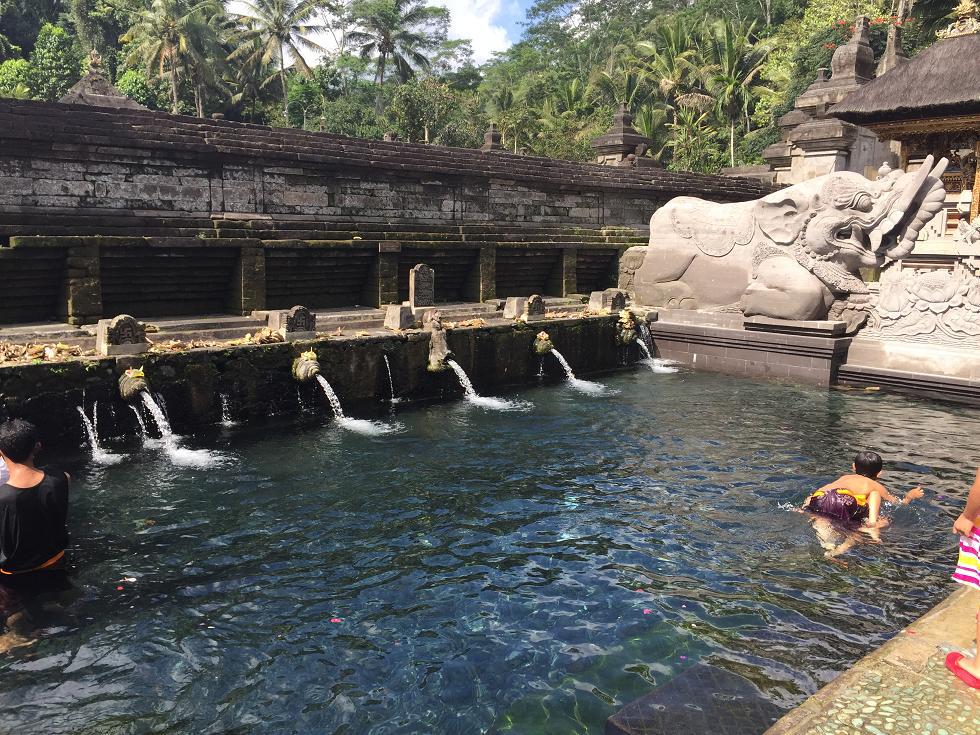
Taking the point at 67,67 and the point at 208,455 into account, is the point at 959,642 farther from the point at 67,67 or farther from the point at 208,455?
the point at 67,67

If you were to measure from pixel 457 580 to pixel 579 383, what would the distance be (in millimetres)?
7095

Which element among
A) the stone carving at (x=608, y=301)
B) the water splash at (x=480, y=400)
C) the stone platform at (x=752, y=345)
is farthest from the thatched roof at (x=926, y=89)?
the water splash at (x=480, y=400)

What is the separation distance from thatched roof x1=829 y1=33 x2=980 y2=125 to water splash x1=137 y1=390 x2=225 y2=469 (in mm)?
17143

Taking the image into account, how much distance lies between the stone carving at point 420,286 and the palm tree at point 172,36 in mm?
27829

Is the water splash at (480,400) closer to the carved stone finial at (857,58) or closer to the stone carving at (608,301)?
the stone carving at (608,301)

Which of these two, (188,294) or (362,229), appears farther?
(362,229)

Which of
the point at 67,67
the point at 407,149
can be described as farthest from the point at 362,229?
the point at 67,67

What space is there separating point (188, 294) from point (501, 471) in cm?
626

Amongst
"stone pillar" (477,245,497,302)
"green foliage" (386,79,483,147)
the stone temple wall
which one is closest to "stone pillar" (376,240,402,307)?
the stone temple wall

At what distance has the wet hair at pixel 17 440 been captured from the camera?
448cm

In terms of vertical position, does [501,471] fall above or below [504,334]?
below

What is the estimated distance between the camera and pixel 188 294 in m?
11.3

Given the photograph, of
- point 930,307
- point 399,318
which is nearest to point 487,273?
point 399,318

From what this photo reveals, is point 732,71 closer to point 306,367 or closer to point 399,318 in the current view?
point 399,318
